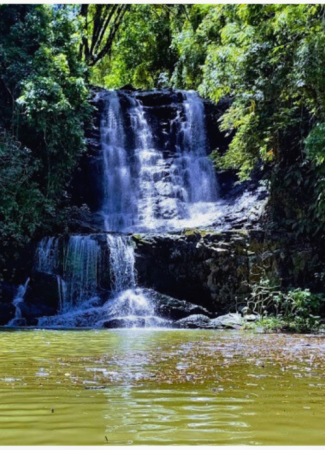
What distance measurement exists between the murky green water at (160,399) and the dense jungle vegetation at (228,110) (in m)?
7.53

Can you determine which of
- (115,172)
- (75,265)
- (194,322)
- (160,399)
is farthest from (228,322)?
(160,399)

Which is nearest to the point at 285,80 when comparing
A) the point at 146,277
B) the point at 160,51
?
the point at 146,277

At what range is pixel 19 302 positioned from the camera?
1348 cm

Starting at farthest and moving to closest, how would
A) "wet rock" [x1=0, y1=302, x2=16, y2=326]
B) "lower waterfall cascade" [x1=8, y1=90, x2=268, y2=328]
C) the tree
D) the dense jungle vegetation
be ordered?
1. the tree
2. "lower waterfall cascade" [x1=8, y1=90, x2=268, y2=328]
3. "wet rock" [x1=0, y1=302, x2=16, y2=326]
4. the dense jungle vegetation

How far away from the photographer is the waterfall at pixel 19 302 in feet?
41.9

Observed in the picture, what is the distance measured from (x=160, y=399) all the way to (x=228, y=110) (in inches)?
518

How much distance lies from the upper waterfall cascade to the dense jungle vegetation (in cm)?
209

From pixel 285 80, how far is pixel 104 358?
9.23 metres

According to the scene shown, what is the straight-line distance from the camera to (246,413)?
262cm

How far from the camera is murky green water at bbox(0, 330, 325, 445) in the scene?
220cm

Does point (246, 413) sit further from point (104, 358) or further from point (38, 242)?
point (38, 242)

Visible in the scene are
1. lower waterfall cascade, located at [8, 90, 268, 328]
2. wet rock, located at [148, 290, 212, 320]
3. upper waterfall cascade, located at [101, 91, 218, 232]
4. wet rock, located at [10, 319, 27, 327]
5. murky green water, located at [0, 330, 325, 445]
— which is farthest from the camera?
upper waterfall cascade, located at [101, 91, 218, 232]

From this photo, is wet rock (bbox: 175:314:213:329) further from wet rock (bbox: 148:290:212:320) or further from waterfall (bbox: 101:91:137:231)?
waterfall (bbox: 101:91:137:231)

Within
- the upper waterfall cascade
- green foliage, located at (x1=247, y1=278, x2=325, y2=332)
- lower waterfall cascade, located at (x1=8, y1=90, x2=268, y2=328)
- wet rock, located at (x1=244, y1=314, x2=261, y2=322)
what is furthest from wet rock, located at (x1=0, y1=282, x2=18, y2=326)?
green foliage, located at (x1=247, y1=278, x2=325, y2=332)
